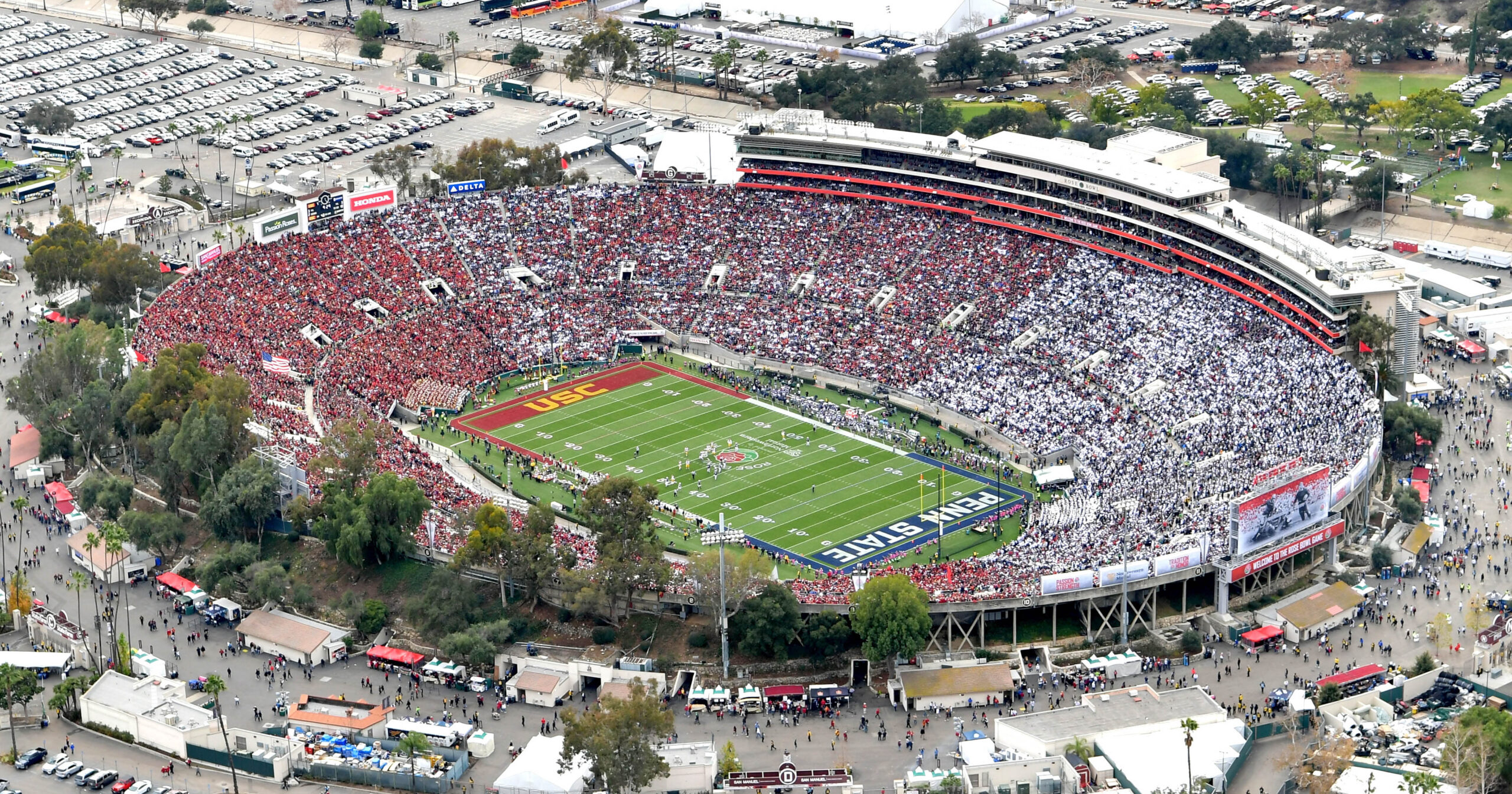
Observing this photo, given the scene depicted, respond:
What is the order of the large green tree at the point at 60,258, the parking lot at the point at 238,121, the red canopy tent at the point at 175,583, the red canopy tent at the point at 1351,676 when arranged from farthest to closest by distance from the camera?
the parking lot at the point at 238,121
the large green tree at the point at 60,258
the red canopy tent at the point at 175,583
the red canopy tent at the point at 1351,676

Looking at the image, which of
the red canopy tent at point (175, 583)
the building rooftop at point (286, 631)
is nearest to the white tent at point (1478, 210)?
the building rooftop at point (286, 631)

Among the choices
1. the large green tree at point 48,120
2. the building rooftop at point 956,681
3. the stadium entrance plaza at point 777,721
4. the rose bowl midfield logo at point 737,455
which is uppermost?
the large green tree at point 48,120

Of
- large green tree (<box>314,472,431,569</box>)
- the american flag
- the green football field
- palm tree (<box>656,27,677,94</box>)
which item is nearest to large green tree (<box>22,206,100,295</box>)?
the american flag

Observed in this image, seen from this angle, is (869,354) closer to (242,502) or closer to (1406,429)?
(1406,429)

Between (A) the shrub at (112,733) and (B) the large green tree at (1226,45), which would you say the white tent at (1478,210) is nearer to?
(B) the large green tree at (1226,45)

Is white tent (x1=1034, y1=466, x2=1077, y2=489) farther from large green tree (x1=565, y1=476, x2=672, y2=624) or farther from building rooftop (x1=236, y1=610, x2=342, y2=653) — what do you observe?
building rooftop (x1=236, y1=610, x2=342, y2=653)
